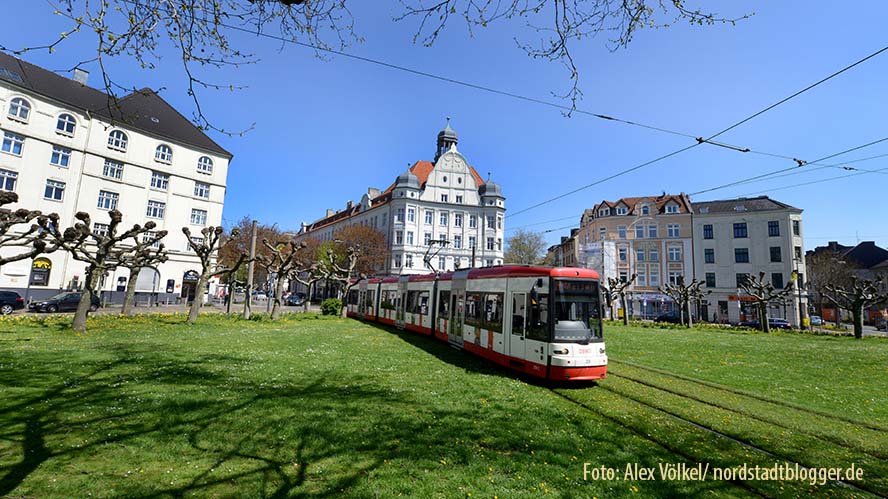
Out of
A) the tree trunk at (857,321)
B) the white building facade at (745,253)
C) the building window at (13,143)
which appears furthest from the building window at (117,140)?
the white building facade at (745,253)

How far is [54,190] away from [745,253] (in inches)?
2979

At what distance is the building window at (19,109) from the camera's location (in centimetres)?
3412

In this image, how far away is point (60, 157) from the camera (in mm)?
37188

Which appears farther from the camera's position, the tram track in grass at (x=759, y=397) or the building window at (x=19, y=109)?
the building window at (x=19, y=109)

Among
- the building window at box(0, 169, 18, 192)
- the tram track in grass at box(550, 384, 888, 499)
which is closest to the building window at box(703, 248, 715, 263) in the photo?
the tram track in grass at box(550, 384, 888, 499)

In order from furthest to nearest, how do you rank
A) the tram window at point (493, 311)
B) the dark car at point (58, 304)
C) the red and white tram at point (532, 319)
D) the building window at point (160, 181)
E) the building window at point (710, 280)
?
the building window at point (710, 280) → the building window at point (160, 181) → the dark car at point (58, 304) → the tram window at point (493, 311) → the red and white tram at point (532, 319)

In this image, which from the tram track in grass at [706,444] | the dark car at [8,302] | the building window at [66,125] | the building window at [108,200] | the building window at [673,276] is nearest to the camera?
the tram track in grass at [706,444]

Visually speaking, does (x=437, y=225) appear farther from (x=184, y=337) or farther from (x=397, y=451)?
(x=397, y=451)

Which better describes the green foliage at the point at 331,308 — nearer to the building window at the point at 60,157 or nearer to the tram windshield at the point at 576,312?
the tram windshield at the point at 576,312

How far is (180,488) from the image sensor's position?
14.2 feet

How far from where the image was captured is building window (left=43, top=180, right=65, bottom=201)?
36344 millimetres

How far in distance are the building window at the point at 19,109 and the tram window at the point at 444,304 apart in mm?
40964

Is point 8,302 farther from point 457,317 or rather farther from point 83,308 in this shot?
point 457,317

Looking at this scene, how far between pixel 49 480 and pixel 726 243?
64.8 m
